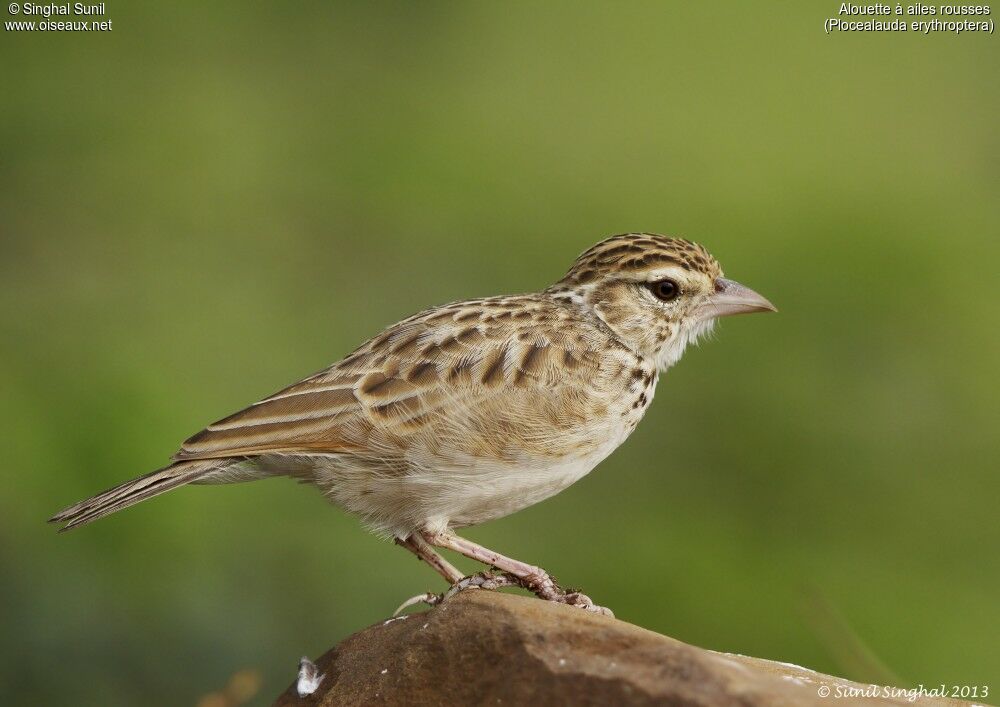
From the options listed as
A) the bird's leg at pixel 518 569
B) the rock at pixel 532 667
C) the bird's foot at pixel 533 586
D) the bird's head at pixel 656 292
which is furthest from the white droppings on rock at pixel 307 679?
the bird's head at pixel 656 292

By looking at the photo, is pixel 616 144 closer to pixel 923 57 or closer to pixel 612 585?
pixel 923 57

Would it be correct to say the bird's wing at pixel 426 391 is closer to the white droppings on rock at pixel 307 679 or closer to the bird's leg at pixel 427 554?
the bird's leg at pixel 427 554

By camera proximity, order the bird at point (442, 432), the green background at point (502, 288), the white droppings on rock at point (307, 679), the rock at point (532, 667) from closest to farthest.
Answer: the rock at point (532, 667) → the white droppings on rock at point (307, 679) → the bird at point (442, 432) → the green background at point (502, 288)

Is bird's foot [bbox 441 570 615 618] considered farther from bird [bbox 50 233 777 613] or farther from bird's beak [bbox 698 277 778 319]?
bird's beak [bbox 698 277 778 319]

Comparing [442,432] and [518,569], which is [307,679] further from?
[442,432]

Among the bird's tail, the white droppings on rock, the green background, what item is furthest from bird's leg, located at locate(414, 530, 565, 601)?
the green background

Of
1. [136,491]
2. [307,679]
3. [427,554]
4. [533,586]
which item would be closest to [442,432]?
[427,554]

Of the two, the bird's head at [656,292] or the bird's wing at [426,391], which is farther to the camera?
the bird's head at [656,292]
